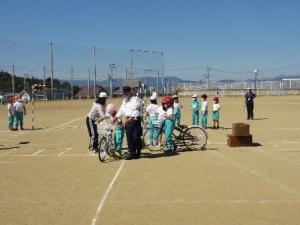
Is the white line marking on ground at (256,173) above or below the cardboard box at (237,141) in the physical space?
below

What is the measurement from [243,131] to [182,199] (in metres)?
7.39

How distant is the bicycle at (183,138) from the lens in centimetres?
1445

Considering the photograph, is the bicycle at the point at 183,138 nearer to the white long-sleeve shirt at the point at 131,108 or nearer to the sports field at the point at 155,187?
the sports field at the point at 155,187

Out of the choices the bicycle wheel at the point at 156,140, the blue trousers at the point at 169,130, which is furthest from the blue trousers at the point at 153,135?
the blue trousers at the point at 169,130

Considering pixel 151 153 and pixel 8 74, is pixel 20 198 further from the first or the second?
pixel 8 74

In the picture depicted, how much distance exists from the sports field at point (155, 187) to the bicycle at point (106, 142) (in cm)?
39

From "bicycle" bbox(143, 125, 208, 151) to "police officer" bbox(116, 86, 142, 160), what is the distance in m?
1.35

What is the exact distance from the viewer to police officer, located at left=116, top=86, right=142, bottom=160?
13.0 metres

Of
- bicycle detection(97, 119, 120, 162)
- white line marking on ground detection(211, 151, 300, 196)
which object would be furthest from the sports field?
bicycle detection(97, 119, 120, 162)

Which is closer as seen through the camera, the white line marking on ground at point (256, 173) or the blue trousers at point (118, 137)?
the white line marking on ground at point (256, 173)

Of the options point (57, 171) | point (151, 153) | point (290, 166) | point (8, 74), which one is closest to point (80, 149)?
point (151, 153)

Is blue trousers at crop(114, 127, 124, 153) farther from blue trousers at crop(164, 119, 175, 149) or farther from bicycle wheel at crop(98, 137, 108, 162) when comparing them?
blue trousers at crop(164, 119, 175, 149)

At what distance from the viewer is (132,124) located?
13.0m

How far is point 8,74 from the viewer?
62.0 metres
